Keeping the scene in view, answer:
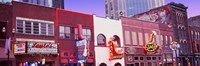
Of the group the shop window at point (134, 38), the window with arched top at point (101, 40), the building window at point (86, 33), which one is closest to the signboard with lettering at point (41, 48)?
the building window at point (86, 33)

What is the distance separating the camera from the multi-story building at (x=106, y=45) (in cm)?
3734

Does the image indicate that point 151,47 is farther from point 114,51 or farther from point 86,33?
point 86,33

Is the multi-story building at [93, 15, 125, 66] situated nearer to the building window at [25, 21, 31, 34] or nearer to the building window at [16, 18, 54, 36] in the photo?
the building window at [16, 18, 54, 36]

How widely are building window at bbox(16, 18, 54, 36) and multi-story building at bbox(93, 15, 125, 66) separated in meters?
7.23

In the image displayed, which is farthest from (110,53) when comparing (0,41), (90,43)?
(0,41)

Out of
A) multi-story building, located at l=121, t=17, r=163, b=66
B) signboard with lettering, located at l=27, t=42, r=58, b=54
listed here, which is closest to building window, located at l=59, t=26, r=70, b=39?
signboard with lettering, located at l=27, t=42, r=58, b=54

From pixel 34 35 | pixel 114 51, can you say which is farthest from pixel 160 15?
pixel 34 35

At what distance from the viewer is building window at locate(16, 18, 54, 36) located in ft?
98.7

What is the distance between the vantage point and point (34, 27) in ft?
103

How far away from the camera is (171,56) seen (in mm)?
51062

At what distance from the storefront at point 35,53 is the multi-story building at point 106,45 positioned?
23.9 ft

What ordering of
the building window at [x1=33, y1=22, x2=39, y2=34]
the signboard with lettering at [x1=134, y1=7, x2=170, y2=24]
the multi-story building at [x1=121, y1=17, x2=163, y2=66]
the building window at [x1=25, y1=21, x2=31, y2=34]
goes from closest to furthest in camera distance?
the building window at [x1=25, y1=21, x2=31, y2=34] → the building window at [x1=33, y1=22, x2=39, y2=34] → the multi-story building at [x1=121, y1=17, x2=163, y2=66] → the signboard with lettering at [x1=134, y1=7, x2=170, y2=24]

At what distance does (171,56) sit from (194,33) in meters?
11.9

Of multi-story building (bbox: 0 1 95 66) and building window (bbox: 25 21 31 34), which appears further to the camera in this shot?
building window (bbox: 25 21 31 34)
